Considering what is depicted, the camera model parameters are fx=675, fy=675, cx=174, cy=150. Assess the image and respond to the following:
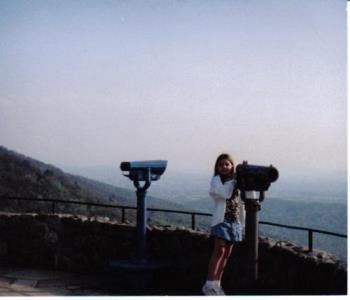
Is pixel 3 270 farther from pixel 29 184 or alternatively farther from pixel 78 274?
pixel 29 184

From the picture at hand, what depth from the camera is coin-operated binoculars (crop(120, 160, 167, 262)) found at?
6324 mm

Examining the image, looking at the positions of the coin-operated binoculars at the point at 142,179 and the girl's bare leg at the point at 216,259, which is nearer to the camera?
the girl's bare leg at the point at 216,259

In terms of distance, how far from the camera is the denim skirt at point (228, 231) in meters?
5.39

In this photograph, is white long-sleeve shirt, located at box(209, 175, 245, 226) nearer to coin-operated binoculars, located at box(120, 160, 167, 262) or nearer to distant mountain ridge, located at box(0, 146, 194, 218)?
coin-operated binoculars, located at box(120, 160, 167, 262)

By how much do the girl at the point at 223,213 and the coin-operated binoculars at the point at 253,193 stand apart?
0.25 ft

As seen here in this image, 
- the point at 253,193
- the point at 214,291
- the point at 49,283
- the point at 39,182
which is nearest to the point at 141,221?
the point at 49,283

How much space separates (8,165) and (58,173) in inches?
45.4

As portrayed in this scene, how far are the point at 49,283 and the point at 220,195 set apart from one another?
2.16 meters

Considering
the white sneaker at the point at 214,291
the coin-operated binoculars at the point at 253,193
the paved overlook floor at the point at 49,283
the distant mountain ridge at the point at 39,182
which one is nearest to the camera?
the coin-operated binoculars at the point at 253,193

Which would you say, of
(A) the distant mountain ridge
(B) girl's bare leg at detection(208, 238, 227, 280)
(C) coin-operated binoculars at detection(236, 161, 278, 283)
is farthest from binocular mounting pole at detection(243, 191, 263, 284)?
(A) the distant mountain ridge

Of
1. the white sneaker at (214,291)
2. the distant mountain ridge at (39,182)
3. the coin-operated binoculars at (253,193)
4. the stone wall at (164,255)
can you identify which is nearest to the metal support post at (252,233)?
the coin-operated binoculars at (253,193)

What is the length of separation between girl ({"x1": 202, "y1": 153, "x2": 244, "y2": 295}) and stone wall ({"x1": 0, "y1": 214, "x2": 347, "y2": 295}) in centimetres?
32

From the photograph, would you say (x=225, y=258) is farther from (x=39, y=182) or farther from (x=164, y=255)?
(x=39, y=182)

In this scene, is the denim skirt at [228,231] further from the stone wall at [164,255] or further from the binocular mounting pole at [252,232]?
the stone wall at [164,255]
